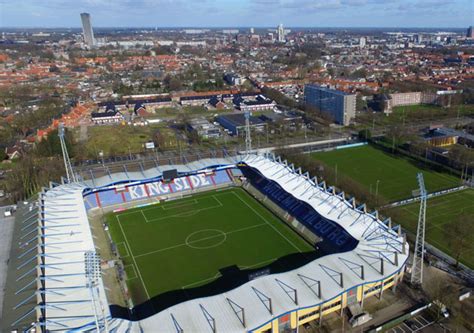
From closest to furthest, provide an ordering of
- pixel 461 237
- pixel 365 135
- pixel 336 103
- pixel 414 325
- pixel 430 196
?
pixel 414 325
pixel 461 237
pixel 430 196
pixel 365 135
pixel 336 103

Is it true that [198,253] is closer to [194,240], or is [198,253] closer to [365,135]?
[194,240]

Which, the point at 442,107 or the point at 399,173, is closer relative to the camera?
the point at 399,173

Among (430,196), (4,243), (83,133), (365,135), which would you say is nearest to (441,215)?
(430,196)

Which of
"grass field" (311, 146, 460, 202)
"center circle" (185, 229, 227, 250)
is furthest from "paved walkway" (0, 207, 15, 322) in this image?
"grass field" (311, 146, 460, 202)

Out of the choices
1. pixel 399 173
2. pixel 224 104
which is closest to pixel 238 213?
pixel 399 173

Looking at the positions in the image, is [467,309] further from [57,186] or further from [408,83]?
[408,83]
